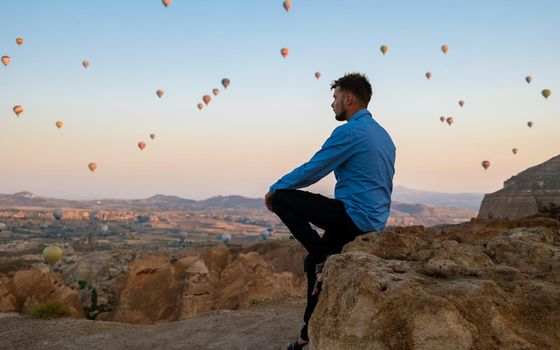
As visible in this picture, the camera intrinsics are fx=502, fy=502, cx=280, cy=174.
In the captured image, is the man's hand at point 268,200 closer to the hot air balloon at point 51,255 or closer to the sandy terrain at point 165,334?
the sandy terrain at point 165,334

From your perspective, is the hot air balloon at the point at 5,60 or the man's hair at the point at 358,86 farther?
the hot air balloon at the point at 5,60

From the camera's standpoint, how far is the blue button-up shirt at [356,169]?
190 inches

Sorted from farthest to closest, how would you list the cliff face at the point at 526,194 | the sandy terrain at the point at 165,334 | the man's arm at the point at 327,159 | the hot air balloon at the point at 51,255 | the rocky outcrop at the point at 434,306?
the hot air balloon at the point at 51,255, the cliff face at the point at 526,194, the sandy terrain at the point at 165,334, the man's arm at the point at 327,159, the rocky outcrop at the point at 434,306

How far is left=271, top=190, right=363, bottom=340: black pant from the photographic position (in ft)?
16.2

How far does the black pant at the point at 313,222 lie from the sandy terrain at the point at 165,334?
1992 millimetres

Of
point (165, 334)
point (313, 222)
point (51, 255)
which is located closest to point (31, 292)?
point (165, 334)

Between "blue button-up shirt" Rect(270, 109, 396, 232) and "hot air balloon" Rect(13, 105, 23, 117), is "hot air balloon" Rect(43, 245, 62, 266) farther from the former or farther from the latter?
"blue button-up shirt" Rect(270, 109, 396, 232)

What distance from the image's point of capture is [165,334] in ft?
26.2

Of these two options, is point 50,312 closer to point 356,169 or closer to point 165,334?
point 165,334

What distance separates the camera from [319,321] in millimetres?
3877

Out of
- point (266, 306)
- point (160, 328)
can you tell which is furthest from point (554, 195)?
point (160, 328)

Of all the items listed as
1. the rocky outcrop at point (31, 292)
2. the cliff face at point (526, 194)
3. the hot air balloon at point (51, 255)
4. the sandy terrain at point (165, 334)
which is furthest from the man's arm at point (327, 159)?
the hot air balloon at point (51, 255)

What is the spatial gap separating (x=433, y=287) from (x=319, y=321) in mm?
905

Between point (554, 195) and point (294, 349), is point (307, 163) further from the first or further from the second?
point (554, 195)
